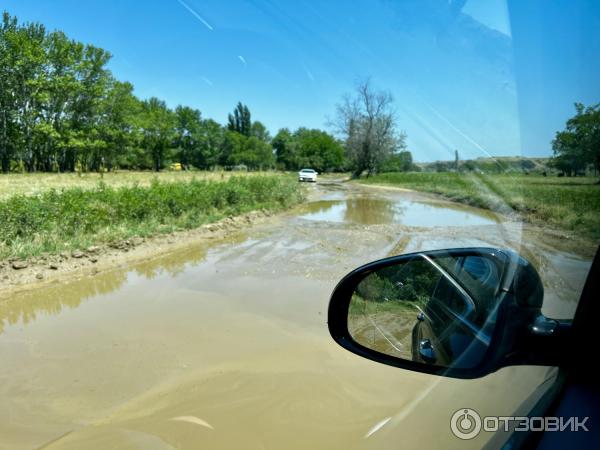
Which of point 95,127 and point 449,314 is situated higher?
point 95,127

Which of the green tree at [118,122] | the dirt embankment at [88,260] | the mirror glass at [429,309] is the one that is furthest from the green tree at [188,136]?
the mirror glass at [429,309]

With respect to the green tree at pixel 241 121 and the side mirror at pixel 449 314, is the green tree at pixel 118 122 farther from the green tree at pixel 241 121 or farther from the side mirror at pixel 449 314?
the side mirror at pixel 449 314

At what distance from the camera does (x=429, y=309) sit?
1.80m

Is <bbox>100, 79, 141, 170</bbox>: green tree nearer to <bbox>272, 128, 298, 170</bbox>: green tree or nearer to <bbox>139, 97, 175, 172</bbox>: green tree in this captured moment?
<bbox>139, 97, 175, 172</bbox>: green tree

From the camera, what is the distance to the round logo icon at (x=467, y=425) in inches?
69.5

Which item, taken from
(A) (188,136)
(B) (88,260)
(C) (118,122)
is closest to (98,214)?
(B) (88,260)

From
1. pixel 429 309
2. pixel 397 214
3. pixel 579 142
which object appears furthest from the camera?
pixel 397 214

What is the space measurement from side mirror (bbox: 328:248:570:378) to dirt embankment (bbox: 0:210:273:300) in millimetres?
7008

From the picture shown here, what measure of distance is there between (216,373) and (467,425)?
9.47ft

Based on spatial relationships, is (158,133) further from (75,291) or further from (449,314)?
(449,314)

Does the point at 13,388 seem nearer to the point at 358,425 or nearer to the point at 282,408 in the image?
the point at 282,408

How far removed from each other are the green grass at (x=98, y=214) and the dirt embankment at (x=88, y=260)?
28 cm

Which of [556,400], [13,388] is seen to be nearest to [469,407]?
[556,400]

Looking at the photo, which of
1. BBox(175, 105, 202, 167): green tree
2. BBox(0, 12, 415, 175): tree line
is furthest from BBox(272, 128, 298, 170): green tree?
BBox(175, 105, 202, 167): green tree
